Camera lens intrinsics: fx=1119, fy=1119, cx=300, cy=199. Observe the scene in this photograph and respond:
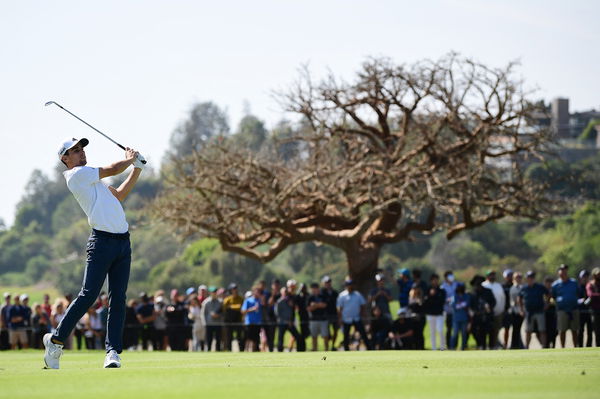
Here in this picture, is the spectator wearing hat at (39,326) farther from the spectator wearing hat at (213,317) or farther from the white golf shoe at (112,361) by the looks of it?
the white golf shoe at (112,361)

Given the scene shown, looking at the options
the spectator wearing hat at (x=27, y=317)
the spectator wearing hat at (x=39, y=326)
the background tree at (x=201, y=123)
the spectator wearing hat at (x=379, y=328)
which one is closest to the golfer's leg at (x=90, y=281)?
the spectator wearing hat at (x=379, y=328)

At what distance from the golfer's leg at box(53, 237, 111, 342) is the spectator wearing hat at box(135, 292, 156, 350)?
17793 millimetres

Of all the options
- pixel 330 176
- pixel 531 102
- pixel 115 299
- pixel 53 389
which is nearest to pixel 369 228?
pixel 330 176

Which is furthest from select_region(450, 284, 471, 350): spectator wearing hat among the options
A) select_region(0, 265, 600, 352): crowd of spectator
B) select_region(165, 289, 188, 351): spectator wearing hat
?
select_region(165, 289, 188, 351): spectator wearing hat

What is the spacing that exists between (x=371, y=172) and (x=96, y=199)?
21.2 metres

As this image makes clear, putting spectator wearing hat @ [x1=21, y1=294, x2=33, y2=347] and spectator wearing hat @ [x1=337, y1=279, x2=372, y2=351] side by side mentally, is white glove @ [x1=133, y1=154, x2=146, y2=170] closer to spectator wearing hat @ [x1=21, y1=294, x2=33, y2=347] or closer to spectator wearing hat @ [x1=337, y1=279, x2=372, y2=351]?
spectator wearing hat @ [x1=337, y1=279, x2=372, y2=351]

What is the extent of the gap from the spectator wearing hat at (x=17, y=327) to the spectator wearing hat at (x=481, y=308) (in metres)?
11.7

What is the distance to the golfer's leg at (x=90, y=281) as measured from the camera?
10914mm

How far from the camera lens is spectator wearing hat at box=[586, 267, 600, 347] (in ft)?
78.0

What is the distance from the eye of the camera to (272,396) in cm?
756

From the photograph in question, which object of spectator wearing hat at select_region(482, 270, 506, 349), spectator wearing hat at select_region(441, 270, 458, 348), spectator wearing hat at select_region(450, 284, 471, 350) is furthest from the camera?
spectator wearing hat at select_region(441, 270, 458, 348)

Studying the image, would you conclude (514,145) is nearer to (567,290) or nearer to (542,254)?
(567,290)

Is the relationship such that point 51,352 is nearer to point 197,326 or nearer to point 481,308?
point 481,308

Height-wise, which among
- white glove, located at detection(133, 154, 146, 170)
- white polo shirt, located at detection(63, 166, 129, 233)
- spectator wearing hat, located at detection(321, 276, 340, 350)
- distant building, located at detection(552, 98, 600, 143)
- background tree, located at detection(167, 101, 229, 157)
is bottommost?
spectator wearing hat, located at detection(321, 276, 340, 350)
